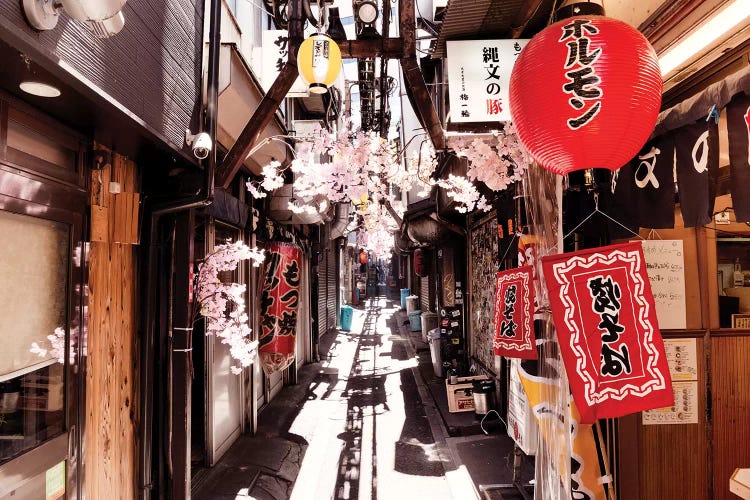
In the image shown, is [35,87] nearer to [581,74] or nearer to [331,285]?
[581,74]


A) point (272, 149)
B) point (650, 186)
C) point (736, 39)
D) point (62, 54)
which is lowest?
point (650, 186)

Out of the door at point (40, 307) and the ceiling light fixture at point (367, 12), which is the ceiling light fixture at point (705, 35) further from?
the door at point (40, 307)

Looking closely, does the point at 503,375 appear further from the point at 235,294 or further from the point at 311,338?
the point at 311,338

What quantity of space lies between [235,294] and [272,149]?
3947 mm

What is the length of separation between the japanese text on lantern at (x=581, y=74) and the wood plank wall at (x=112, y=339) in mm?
4761

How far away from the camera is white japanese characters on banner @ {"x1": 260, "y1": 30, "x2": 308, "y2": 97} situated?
27.7ft

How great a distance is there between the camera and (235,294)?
6.45 m

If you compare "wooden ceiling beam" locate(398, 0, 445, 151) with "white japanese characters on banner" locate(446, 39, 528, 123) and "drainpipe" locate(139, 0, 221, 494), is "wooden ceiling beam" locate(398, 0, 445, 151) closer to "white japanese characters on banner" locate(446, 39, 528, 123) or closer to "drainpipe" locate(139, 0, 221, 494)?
"white japanese characters on banner" locate(446, 39, 528, 123)

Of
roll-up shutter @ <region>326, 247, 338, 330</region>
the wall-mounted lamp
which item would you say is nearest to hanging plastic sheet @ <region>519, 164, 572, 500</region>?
the wall-mounted lamp

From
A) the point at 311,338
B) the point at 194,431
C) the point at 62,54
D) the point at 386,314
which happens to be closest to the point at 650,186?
the point at 62,54

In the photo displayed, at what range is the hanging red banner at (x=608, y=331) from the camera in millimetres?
3707

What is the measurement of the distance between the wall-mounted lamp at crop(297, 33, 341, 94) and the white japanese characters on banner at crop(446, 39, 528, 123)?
6.68 feet

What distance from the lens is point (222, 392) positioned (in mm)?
8703

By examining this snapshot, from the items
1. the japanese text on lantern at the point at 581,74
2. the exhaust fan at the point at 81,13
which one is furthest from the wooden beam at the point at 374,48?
the exhaust fan at the point at 81,13
